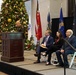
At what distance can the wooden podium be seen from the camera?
812 centimetres

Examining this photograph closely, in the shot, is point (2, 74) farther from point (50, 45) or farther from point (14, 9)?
point (14, 9)

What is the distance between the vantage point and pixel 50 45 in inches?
298

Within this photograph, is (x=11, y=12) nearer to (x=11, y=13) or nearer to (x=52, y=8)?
(x=11, y=13)

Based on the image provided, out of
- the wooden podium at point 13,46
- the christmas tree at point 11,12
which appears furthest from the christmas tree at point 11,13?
the wooden podium at point 13,46

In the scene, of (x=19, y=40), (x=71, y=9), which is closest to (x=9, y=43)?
(x=19, y=40)

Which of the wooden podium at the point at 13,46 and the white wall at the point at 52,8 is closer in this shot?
the wooden podium at the point at 13,46

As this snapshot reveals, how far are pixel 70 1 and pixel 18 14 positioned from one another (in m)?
3.01

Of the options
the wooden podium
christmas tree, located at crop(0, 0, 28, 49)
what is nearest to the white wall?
christmas tree, located at crop(0, 0, 28, 49)

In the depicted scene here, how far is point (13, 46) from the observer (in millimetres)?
8156

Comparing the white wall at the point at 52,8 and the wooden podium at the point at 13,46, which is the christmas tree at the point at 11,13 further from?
the wooden podium at the point at 13,46

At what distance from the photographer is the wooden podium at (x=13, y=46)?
26.6 feet

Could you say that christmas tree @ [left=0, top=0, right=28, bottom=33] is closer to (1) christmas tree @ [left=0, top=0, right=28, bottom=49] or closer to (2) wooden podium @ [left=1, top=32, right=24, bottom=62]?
(1) christmas tree @ [left=0, top=0, right=28, bottom=49]

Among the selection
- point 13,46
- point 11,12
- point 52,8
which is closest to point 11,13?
point 11,12

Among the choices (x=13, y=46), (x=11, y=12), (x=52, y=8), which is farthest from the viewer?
(x=52, y=8)
